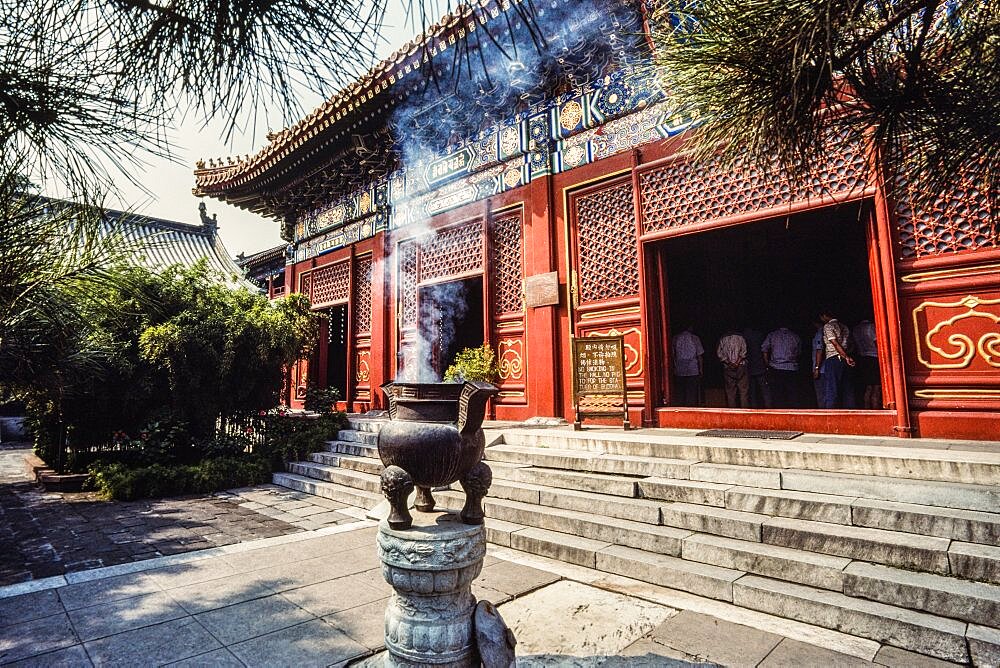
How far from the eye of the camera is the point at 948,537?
2848 mm

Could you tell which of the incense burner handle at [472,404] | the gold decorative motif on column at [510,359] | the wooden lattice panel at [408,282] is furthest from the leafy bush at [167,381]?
the incense burner handle at [472,404]

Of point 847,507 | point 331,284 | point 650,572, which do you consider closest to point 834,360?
point 847,507

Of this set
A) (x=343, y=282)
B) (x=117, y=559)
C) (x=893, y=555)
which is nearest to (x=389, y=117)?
(x=343, y=282)

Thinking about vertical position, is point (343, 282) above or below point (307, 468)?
above

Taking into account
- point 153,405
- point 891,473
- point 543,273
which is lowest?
point 891,473

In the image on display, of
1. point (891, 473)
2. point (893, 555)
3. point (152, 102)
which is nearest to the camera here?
point (152, 102)

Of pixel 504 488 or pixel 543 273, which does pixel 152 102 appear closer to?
pixel 504 488

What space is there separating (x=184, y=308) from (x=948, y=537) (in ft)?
29.1

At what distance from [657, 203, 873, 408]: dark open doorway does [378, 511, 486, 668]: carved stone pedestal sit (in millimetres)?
6830

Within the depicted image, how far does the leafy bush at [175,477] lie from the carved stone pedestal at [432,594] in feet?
18.7

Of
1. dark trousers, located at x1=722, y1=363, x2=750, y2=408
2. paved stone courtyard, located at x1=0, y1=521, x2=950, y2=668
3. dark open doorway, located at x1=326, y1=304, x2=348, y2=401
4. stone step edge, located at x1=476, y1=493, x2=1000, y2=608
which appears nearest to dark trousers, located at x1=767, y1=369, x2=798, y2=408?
dark trousers, located at x1=722, y1=363, x2=750, y2=408

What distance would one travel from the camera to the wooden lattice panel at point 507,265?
7.76 metres

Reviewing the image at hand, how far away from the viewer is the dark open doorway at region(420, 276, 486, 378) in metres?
9.27

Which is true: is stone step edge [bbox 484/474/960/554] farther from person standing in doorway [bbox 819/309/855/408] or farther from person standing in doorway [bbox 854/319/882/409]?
person standing in doorway [bbox 854/319/882/409]
